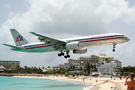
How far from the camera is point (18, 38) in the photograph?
51.3m

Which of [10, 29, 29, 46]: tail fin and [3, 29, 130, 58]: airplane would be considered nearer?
[3, 29, 130, 58]: airplane

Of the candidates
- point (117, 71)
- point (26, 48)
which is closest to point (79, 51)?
point (26, 48)

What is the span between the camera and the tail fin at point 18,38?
1955 inches

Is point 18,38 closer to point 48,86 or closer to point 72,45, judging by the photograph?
point 72,45

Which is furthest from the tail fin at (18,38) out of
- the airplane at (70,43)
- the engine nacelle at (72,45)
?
the engine nacelle at (72,45)

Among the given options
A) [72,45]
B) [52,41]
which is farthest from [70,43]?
[52,41]

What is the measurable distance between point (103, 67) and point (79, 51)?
100088 mm

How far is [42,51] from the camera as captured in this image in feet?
148

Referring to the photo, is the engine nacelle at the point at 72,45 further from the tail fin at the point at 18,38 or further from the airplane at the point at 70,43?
the tail fin at the point at 18,38

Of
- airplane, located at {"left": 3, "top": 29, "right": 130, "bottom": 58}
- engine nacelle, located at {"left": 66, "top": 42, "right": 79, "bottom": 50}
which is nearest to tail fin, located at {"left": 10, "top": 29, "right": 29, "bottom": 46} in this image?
airplane, located at {"left": 3, "top": 29, "right": 130, "bottom": 58}

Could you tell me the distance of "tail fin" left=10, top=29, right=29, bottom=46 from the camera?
49659 millimetres

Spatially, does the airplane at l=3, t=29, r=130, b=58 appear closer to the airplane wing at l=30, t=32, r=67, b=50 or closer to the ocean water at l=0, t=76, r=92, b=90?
the airplane wing at l=30, t=32, r=67, b=50

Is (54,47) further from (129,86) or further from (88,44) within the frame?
(129,86)

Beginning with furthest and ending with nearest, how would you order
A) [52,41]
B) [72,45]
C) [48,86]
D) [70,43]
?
1. [48,86]
2. [52,41]
3. [70,43]
4. [72,45]
